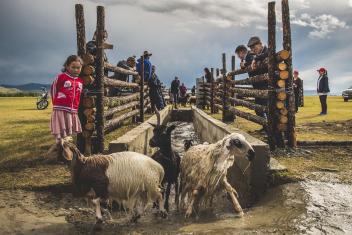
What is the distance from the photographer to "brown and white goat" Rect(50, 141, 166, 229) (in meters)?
4.04

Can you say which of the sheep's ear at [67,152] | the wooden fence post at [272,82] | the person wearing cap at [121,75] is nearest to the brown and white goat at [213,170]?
the sheep's ear at [67,152]

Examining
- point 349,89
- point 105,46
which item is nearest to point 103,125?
point 105,46

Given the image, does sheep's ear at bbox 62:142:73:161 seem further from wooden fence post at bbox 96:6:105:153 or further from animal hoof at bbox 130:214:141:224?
wooden fence post at bbox 96:6:105:153

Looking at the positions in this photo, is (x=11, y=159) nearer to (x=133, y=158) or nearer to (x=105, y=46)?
(x=105, y=46)

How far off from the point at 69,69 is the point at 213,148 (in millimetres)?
2320

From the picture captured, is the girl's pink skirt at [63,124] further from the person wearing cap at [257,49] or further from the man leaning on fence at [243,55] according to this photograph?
the man leaning on fence at [243,55]

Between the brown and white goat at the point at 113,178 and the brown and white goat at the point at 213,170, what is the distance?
65 centimetres

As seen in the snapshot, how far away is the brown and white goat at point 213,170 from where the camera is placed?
4402mm

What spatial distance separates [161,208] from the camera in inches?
173

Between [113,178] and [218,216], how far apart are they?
142cm

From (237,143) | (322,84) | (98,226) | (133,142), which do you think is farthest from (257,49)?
(322,84)

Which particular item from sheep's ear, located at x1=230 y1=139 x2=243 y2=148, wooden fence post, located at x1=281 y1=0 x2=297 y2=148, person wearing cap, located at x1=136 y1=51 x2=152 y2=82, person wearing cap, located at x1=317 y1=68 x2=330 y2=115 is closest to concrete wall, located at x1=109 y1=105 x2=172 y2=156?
sheep's ear, located at x1=230 y1=139 x2=243 y2=148

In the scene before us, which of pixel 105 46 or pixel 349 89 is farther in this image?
pixel 349 89

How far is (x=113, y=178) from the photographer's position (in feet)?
13.3
